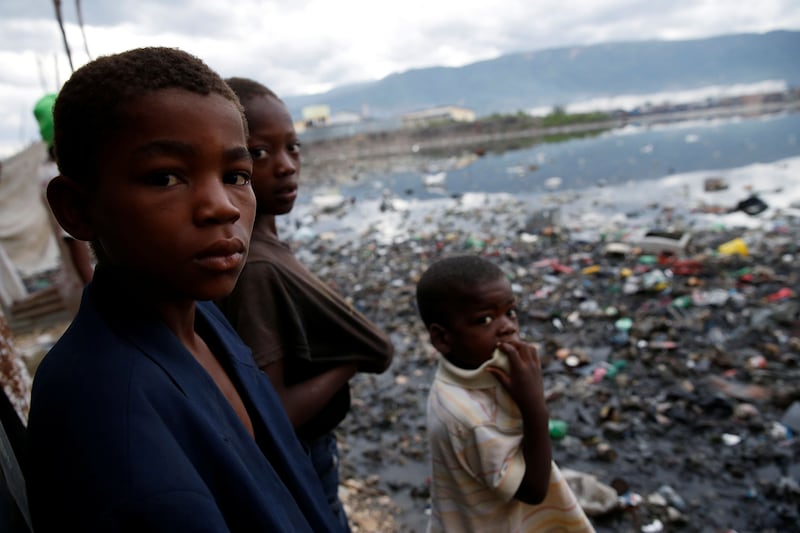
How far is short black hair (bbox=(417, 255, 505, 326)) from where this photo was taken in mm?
1488

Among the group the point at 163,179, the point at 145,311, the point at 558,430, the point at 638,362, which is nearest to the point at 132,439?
the point at 145,311

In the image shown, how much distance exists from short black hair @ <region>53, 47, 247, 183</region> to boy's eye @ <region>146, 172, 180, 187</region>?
7cm

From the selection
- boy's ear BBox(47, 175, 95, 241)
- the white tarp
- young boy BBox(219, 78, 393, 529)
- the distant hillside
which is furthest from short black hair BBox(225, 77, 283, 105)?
the distant hillside

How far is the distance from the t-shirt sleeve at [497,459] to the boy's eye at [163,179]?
991 mm

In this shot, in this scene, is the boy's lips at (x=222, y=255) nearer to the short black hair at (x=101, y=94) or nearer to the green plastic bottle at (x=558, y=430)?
the short black hair at (x=101, y=94)

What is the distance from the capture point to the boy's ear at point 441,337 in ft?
5.02

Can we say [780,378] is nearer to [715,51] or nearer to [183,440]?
[183,440]

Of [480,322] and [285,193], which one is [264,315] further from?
[480,322]

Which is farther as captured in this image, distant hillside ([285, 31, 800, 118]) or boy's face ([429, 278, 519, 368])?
distant hillside ([285, 31, 800, 118])

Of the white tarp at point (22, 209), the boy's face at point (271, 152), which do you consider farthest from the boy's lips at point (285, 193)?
the white tarp at point (22, 209)

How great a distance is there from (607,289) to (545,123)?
3460 cm

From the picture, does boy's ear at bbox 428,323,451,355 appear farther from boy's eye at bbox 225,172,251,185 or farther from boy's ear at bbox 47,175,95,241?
boy's ear at bbox 47,175,95,241

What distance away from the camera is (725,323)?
4.20m

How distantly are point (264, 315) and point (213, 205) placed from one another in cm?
58
